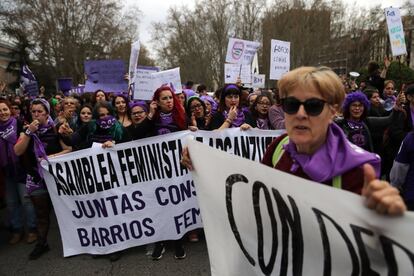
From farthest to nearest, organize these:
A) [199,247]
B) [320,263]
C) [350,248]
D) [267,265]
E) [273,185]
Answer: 1. [199,247]
2. [267,265]
3. [273,185]
4. [320,263]
5. [350,248]

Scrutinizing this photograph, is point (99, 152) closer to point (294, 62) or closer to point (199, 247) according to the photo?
point (199, 247)

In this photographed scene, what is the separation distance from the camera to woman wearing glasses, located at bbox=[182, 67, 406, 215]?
1.40m

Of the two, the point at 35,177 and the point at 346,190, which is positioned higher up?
the point at 346,190

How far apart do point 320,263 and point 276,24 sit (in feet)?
127

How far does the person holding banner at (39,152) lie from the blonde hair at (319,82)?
10.3ft

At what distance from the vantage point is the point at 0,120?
4359 millimetres

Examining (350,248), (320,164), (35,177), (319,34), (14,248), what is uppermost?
(319,34)

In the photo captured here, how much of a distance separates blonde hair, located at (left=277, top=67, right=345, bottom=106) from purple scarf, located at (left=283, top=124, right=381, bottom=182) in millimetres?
134

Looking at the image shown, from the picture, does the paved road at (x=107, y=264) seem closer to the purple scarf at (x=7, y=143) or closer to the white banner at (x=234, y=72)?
the purple scarf at (x=7, y=143)

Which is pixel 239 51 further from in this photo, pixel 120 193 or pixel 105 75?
pixel 120 193

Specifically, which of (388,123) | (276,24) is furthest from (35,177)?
(276,24)

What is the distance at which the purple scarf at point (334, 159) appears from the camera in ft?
4.58

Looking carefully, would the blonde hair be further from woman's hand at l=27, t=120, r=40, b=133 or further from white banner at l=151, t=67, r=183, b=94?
white banner at l=151, t=67, r=183, b=94

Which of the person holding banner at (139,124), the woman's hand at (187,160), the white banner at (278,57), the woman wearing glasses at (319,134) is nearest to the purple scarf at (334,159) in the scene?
the woman wearing glasses at (319,134)
